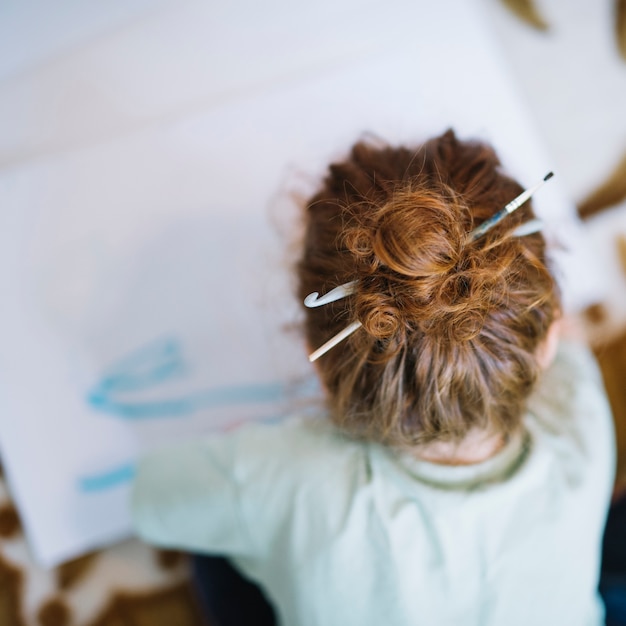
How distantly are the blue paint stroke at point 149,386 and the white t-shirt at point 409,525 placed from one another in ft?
0.36

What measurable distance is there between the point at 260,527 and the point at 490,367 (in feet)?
0.73

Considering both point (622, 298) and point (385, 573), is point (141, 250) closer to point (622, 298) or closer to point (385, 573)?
point (385, 573)

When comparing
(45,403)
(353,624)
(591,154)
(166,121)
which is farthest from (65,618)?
(591,154)

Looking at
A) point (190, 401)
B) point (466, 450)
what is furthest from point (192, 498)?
point (466, 450)

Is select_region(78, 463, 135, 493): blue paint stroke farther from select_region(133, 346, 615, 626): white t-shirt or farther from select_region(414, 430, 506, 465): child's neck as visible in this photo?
select_region(414, 430, 506, 465): child's neck

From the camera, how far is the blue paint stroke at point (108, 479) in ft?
1.80

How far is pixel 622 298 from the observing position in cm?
68

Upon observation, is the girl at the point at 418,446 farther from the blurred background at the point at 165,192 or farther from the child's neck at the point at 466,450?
the blurred background at the point at 165,192

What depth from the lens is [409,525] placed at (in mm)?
378

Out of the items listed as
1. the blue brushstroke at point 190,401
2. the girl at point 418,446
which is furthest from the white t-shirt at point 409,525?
the blue brushstroke at point 190,401

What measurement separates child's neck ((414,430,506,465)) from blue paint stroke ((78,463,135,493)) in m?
0.32

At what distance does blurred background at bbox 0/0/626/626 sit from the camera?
21.3 inches

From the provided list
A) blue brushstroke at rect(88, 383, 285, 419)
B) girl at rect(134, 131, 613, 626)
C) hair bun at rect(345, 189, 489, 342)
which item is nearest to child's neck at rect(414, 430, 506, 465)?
girl at rect(134, 131, 613, 626)

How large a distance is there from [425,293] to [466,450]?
16 cm
